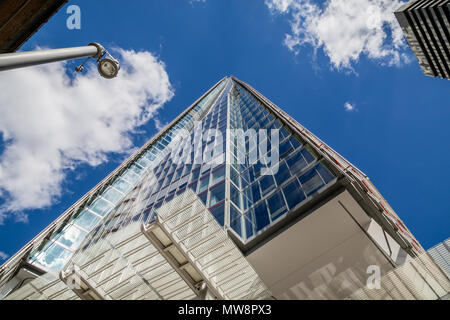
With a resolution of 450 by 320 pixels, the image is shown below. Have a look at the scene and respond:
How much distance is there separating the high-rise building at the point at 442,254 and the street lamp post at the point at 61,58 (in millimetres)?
9567

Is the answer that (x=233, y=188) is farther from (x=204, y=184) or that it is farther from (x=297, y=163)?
(x=297, y=163)

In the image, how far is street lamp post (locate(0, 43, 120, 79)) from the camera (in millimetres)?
3715

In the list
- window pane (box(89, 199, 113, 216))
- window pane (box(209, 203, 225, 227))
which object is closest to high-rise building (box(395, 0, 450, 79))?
window pane (box(209, 203, 225, 227))

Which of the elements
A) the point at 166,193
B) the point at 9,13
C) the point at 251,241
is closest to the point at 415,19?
the point at 166,193

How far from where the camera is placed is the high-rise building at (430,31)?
2554 inches

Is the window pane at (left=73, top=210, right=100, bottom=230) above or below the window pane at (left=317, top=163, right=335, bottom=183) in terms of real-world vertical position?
above

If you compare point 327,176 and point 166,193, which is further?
point 166,193

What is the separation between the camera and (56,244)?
28.6m

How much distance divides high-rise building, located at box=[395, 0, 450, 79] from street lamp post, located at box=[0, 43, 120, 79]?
79.9 metres

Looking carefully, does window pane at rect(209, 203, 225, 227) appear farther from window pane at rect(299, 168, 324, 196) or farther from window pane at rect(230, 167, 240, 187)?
window pane at rect(299, 168, 324, 196)

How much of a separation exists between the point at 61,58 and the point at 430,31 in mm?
90567

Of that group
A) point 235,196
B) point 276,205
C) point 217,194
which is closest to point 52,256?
point 217,194

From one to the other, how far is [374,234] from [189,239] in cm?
675
